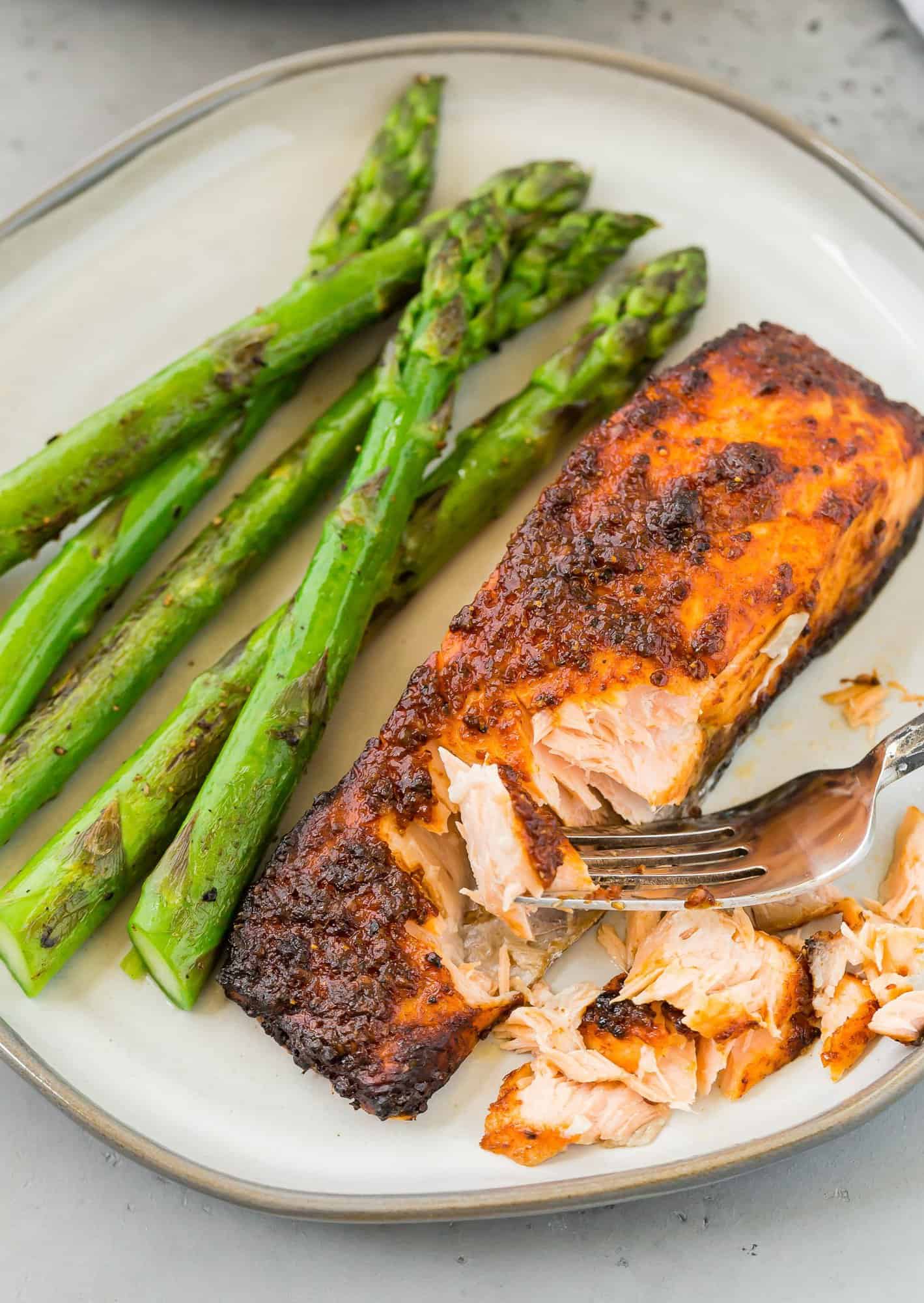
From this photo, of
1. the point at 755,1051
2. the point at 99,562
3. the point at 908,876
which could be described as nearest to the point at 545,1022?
the point at 755,1051

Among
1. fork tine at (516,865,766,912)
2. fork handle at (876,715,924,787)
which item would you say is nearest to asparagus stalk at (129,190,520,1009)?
fork tine at (516,865,766,912)

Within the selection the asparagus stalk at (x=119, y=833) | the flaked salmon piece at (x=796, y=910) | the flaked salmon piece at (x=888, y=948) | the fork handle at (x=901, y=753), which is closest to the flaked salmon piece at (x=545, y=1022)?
the flaked salmon piece at (x=796, y=910)

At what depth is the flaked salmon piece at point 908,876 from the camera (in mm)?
3664

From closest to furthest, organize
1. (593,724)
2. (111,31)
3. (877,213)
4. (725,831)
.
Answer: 1. (593,724)
2. (725,831)
3. (877,213)
4. (111,31)

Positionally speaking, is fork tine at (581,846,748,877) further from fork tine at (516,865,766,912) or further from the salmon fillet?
the salmon fillet

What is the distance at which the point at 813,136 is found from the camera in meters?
4.43

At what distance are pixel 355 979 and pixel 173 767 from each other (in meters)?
0.95

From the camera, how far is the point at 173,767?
3.72 meters

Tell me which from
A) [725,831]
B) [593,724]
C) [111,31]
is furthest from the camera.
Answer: [111,31]

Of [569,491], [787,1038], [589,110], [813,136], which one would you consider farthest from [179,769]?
[813,136]

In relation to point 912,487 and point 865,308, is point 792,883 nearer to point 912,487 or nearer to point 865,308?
point 912,487

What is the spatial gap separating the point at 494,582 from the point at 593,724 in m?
0.55

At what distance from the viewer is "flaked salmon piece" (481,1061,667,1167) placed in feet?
11.2

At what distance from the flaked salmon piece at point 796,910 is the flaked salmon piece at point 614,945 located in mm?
449
